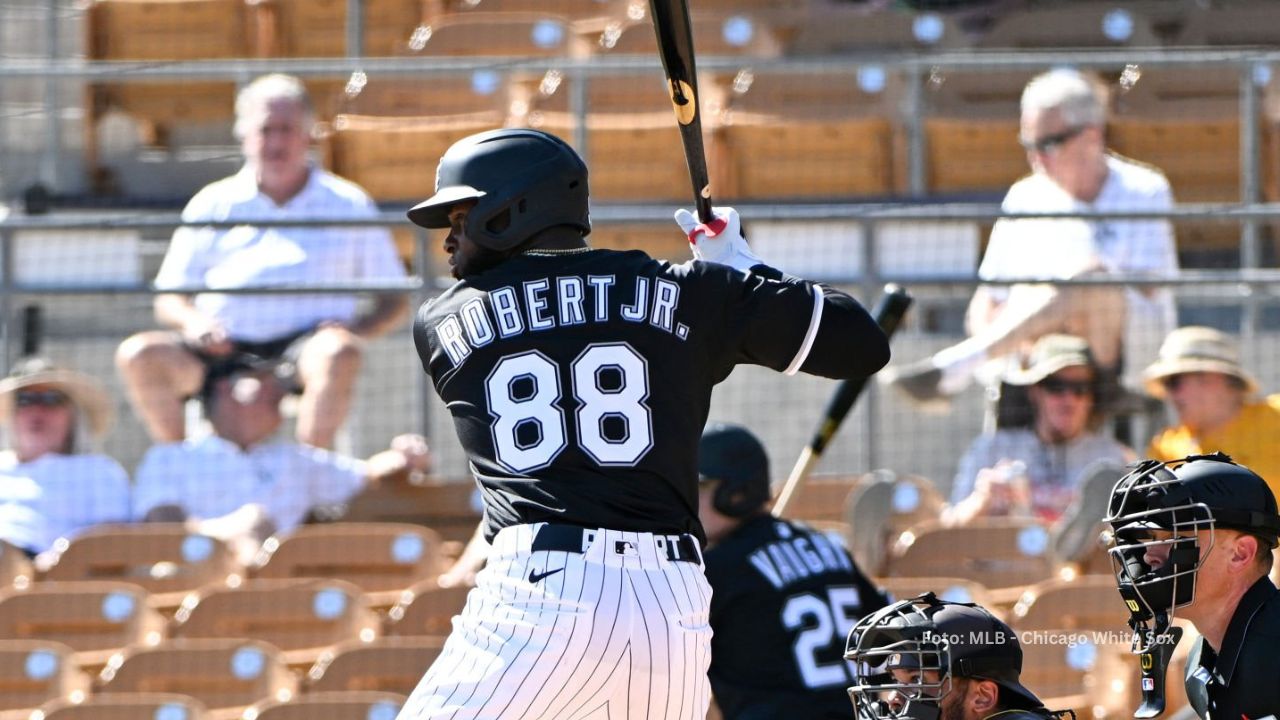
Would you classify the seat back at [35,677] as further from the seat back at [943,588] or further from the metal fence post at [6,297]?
Result: the seat back at [943,588]

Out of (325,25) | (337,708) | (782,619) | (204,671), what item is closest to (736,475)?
(782,619)

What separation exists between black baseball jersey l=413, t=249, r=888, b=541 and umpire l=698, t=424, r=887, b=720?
3.60ft

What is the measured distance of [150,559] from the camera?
595cm

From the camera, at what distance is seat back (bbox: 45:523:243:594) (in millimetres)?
5930

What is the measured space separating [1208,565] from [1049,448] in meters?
3.23

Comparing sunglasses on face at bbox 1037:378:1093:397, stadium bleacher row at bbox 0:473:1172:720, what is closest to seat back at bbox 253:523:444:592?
stadium bleacher row at bbox 0:473:1172:720

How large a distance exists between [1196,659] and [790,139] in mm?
5533

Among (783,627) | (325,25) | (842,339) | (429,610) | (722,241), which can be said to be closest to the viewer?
(842,339)

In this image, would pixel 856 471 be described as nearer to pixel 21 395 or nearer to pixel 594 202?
pixel 594 202

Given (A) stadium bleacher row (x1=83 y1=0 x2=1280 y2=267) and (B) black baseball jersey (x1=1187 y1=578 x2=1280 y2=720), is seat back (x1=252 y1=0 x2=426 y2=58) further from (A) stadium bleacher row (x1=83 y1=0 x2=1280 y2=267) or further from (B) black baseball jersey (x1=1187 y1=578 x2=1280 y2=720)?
(B) black baseball jersey (x1=1187 y1=578 x2=1280 y2=720)

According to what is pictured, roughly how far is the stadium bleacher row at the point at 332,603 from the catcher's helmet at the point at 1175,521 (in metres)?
2.01

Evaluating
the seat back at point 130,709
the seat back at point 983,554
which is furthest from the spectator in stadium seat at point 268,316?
the seat back at point 983,554

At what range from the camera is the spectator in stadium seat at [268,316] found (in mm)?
6367

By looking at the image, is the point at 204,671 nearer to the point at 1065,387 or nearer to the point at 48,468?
the point at 48,468
